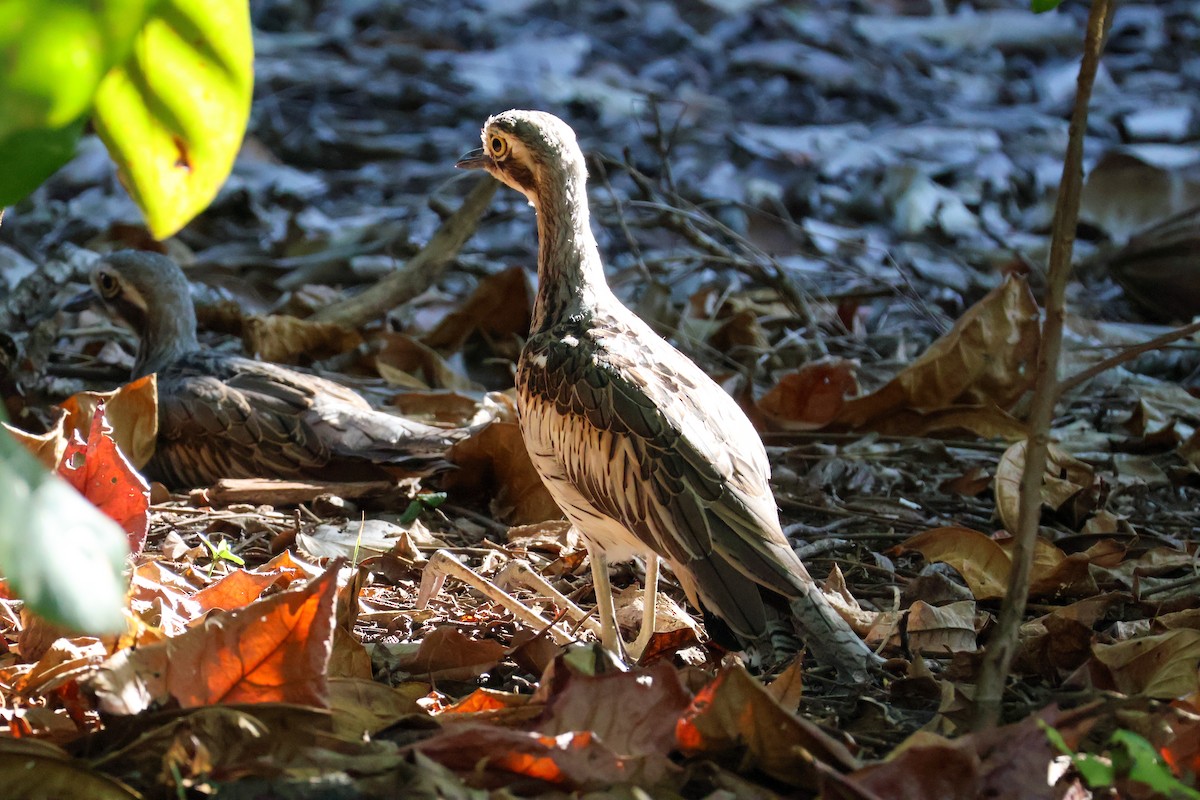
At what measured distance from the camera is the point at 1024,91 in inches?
385

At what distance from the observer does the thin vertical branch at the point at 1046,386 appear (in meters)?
2.18

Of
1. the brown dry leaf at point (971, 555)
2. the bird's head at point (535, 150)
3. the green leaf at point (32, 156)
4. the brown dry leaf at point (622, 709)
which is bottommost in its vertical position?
the brown dry leaf at point (971, 555)

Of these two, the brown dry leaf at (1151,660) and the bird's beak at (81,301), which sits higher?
the brown dry leaf at (1151,660)

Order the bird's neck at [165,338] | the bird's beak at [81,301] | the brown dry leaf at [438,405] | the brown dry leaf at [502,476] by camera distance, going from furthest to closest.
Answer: the bird's beak at [81,301], the bird's neck at [165,338], the brown dry leaf at [438,405], the brown dry leaf at [502,476]

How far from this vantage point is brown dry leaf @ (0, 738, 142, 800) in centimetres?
196

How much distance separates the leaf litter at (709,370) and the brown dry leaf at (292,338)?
0.02 meters

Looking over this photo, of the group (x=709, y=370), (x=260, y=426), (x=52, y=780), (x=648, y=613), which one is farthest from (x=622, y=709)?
(x=709, y=370)

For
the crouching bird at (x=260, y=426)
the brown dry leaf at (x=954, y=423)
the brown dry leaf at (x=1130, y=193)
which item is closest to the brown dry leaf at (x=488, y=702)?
the crouching bird at (x=260, y=426)

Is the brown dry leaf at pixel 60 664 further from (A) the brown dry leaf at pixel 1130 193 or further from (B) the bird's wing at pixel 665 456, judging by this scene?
(A) the brown dry leaf at pixel 1130 193

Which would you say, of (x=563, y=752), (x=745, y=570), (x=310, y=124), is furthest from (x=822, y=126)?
(x=563, y=752)

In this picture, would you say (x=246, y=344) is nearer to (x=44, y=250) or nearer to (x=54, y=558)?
(x=44, y=250)

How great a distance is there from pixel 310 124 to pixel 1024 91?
5.16 m

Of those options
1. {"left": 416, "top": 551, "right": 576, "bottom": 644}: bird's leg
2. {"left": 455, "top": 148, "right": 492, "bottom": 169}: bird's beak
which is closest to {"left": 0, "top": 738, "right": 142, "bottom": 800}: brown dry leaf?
{"left": 416, "top": 551, "right": 576, "bottom": 644}: bird's leg

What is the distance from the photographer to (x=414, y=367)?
5625 mm
